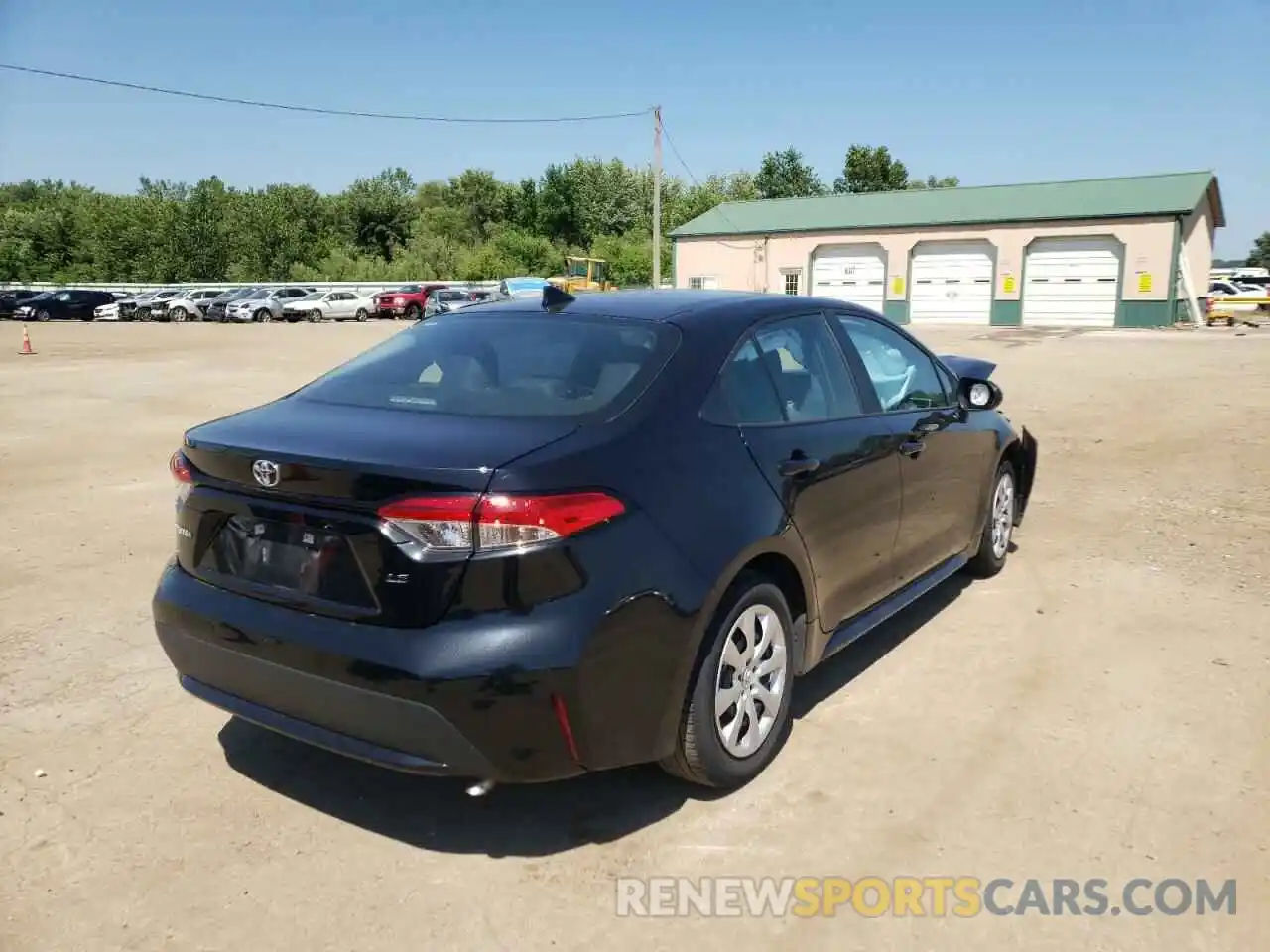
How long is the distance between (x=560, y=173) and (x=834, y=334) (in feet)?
267

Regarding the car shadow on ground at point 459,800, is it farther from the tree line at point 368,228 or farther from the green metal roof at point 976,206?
the tree line at point 368,228

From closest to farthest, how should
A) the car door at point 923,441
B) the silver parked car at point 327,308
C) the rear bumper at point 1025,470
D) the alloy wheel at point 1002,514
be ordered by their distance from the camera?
the car door at point 923,441 < the alloy wheel at point 1002,514 < the rear bumper at point 1025,470 < the silver parked car at point 327,308

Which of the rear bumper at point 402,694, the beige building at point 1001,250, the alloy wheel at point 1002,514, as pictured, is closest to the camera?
the rear bumper at point 402,694

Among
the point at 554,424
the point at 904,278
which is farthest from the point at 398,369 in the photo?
the point at 904,278

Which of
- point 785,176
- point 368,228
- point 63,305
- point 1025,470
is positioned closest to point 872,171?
point 785,176

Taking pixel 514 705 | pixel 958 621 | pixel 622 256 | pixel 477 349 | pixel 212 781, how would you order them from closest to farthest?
pixel 514 705
pixel 212 781
pixel 477 349
pixel 958 621
pixel 622 256

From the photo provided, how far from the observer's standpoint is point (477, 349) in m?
3.84

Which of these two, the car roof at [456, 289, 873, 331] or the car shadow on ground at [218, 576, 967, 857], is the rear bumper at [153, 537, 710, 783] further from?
the car roof at [456, 289, 873, 331]

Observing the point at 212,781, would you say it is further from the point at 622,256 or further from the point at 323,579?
the point at 622,256

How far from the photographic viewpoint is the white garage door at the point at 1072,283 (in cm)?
3681

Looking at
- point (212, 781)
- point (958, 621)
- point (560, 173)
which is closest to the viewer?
point (212, 781)

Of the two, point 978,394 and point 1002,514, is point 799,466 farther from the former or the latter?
point 1002,514

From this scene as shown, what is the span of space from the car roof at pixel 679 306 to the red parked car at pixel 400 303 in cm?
4312

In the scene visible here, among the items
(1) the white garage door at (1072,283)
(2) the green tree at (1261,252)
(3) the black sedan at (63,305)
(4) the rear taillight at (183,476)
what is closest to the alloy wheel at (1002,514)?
(4) the rear taillight at (183,476)
